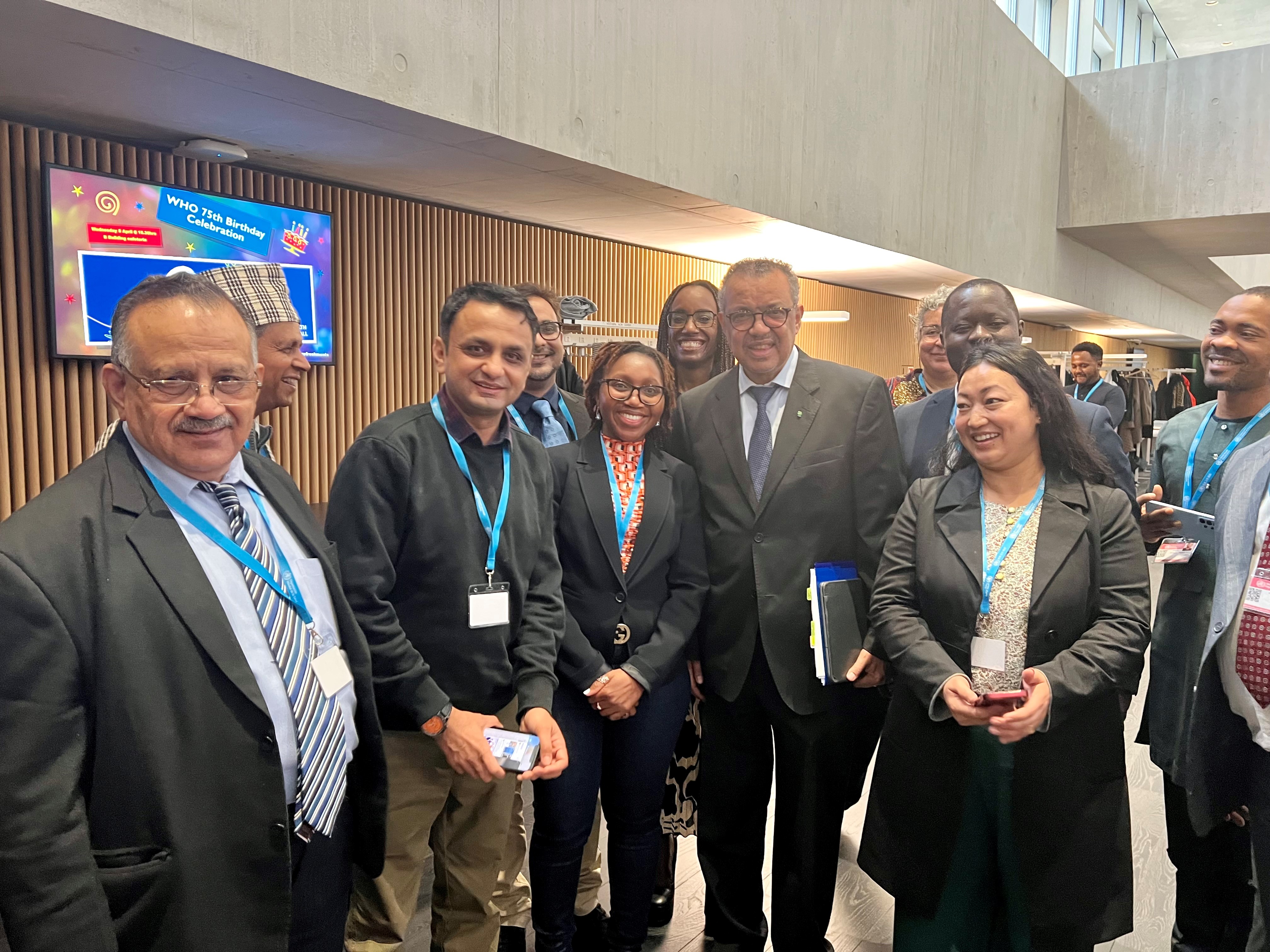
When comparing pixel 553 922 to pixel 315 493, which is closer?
pixel 553 922

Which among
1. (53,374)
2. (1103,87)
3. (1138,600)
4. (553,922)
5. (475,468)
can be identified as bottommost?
(553,922)

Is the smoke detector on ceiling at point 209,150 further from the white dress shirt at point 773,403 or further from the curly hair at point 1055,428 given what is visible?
the curly hair at point 1055,428

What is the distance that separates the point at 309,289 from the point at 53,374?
4.52 ft

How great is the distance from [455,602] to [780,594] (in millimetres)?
838

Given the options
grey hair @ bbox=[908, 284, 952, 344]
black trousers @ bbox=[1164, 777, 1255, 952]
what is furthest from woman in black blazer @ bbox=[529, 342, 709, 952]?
grey hair @ bbox=[908, 284, 952, 344]

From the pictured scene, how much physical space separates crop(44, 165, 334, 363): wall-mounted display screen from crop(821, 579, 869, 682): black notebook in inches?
117

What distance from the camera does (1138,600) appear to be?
1845 millimetres

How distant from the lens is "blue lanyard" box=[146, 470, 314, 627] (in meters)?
1.31

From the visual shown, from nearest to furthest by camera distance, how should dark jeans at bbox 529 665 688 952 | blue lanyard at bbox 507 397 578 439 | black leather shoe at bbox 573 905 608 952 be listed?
dark jeans at bbox 529 665 688 952 → black leather shoe at bbox 573 905 608 952 → blue lanyard at bbox 507 397 578 439

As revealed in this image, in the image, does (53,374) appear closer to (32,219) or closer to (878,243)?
(32,219)

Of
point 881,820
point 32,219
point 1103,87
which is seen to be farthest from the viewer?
point 1103,87

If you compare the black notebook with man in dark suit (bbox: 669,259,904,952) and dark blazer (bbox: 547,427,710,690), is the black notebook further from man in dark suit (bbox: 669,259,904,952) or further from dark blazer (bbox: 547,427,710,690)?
dark blazer (bbox: 547,427,710,690)

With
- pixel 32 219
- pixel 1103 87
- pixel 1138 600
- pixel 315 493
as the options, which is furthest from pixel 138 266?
pixel 1103 87

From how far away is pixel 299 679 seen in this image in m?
1.39
